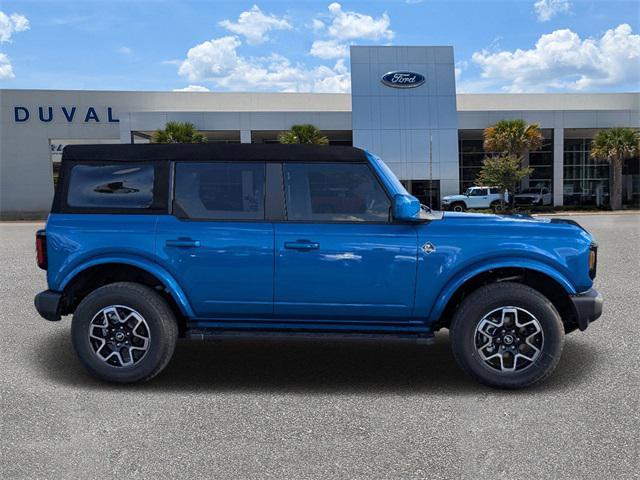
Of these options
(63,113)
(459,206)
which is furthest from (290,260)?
(63,113)

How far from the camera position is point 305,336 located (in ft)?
14.0

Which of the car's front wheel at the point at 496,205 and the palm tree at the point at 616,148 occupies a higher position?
the palm tree at the point at 616,148

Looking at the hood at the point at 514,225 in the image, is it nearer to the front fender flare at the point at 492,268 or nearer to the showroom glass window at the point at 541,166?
the front fender flare at the point at 492,268

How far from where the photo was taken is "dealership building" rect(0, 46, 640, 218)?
116ft

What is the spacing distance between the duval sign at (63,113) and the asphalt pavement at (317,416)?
37.8 metres

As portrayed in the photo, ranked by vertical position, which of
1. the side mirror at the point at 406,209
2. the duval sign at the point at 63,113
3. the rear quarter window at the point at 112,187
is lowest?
the side mirror at the point at 406,209

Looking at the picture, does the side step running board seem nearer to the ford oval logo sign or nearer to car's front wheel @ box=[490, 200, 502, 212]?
car's front wheel @ box=[490, 200, 502, 212]

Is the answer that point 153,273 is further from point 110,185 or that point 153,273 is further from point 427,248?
point 427,248

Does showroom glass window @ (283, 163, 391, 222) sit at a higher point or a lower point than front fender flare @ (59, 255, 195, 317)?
higher

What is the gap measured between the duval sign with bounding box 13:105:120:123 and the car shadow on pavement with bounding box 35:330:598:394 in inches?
1490

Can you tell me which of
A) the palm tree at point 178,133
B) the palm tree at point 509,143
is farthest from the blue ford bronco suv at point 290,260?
the palm tree at point 509,143

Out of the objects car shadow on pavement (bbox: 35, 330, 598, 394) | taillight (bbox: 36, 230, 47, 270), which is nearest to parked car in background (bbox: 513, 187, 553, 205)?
car shadow on pavement (bbox: 35, 330, 598, 394)

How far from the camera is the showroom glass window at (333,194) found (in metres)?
4.25

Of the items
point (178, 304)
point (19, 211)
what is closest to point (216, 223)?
point (178, 304)
